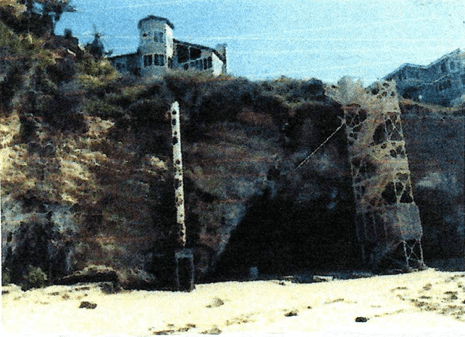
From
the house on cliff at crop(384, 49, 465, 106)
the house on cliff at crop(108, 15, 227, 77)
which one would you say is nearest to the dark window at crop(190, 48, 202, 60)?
the house on cliff at crop(108, 15, 227, 77)

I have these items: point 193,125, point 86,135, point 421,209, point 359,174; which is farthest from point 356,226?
point 86,135

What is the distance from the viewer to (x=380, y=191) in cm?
2064

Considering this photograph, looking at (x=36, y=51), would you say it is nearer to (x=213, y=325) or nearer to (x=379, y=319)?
Answer: (x=213, y=325)

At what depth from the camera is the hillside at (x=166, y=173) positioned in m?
15.3

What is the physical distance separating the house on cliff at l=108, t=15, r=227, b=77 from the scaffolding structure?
18.0 metres

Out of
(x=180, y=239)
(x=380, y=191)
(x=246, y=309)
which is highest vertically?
(x=380, y=191)

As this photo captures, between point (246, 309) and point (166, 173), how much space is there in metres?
8.69

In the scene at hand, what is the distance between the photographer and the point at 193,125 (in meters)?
21.3

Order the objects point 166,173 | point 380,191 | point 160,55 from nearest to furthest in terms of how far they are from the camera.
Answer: point 166,173
point 380,191
point 160,55

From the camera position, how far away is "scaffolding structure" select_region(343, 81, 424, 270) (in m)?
19.3

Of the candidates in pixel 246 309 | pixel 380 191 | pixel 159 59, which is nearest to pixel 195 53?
pixel 159 59

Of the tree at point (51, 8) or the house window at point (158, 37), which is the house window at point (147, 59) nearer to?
the house window at point (158, 37)

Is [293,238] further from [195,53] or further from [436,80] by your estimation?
[436,80]

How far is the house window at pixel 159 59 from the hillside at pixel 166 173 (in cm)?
1107
